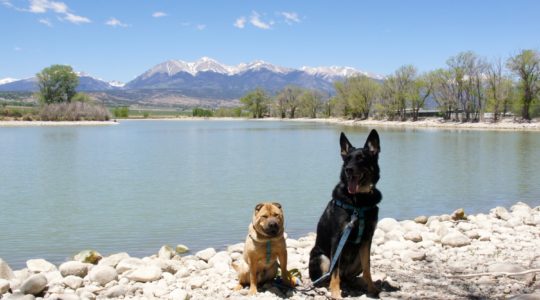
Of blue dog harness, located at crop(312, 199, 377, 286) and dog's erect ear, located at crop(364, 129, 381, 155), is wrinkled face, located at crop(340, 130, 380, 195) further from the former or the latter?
blue dog harness, located at crop(312, 199, 377, 286)

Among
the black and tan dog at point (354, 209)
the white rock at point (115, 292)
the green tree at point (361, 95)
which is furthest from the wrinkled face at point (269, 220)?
the green tree at point (361, 95)

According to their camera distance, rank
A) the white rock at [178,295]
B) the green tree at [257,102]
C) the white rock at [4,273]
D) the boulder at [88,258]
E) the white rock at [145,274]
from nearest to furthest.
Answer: the white rock at [178,295]
the white rock at [145,274]
the white rock at [4,273]
the boulder at [88,258]
the green tree at [257,102]

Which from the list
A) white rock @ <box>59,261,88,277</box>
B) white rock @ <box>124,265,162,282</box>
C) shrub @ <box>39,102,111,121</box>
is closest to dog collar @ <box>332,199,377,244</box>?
white rock @ <box>124,265,162,282</box>

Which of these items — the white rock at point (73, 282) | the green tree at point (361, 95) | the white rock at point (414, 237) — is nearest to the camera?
the white rock at point (73, 282)

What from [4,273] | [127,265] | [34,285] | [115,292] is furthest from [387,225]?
[4,273]

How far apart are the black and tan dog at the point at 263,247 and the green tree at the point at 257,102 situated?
463ft

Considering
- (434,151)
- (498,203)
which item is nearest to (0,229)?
(498,203)

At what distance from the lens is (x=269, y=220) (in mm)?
4840

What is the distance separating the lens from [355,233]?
4910 millimetres

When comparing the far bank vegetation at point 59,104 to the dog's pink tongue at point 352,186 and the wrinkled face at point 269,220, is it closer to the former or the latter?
the wrinkled face at point 269,220

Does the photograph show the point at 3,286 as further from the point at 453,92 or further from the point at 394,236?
the point at 453,92

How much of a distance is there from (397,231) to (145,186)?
12535mm

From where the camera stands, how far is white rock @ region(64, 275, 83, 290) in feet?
19.5

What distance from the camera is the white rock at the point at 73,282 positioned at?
19.5ft
